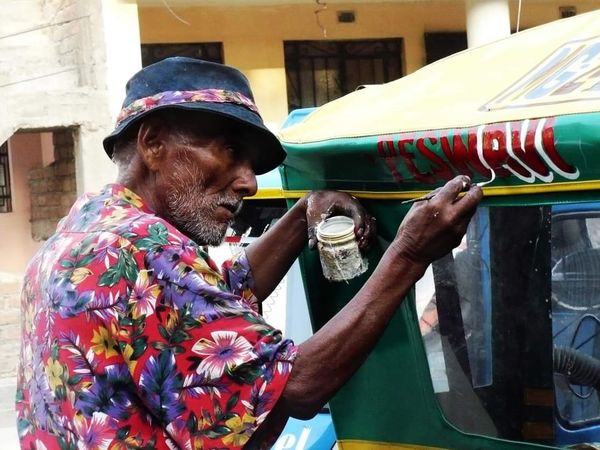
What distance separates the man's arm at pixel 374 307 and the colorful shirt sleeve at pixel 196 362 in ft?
0.22

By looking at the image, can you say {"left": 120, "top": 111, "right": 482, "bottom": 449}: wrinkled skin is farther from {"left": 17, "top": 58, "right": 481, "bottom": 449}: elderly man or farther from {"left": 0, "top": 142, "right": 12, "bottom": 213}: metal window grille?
{"left": 0, "top": 142, "right": 12, "bottom": 213}: metal window grille

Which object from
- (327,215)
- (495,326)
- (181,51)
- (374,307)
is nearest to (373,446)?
(495,326)

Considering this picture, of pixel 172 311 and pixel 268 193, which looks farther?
pixel 268 193

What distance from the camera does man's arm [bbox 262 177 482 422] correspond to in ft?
5.85

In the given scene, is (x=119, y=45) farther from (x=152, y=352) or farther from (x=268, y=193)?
(x=152, y=352)

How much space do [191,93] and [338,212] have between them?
1.70ft

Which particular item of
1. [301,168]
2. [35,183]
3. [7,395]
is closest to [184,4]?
[35,183]

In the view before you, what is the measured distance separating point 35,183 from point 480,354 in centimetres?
854

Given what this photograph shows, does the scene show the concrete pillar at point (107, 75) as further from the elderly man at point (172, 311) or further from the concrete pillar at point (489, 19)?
the elderly man at point (172, 311)

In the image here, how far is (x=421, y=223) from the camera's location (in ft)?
5.98

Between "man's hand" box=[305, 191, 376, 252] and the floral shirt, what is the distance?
51 cm

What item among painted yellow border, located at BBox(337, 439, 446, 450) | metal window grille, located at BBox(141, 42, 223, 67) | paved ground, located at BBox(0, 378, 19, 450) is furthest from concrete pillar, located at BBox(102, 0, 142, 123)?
painted yellow border, located at BBox(337, 439, 446, 450)

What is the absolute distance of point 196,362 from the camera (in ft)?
5.67

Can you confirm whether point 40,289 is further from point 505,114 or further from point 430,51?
point 430,51
